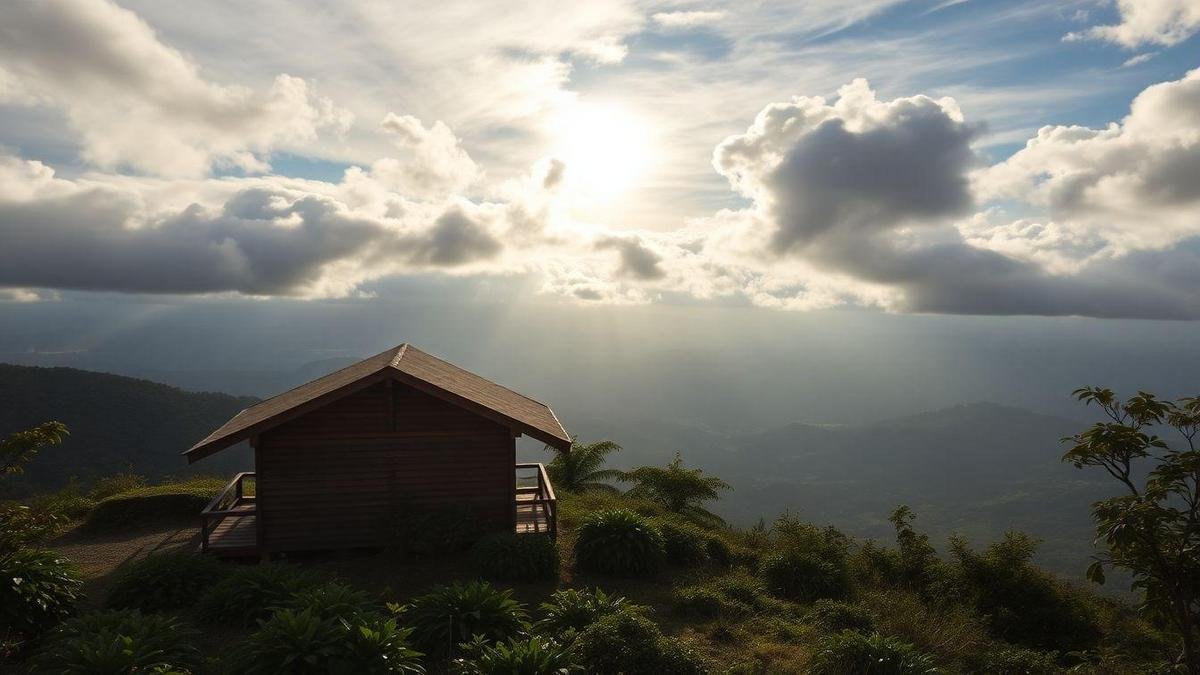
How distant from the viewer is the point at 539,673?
7.56 m

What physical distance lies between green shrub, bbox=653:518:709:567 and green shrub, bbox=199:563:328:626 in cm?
797

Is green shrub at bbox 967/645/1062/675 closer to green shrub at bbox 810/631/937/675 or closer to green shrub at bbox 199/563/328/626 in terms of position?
green shrub at bbox 810/631/937/675

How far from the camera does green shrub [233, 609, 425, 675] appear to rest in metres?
7.54

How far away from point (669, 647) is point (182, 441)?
7879 centimetres

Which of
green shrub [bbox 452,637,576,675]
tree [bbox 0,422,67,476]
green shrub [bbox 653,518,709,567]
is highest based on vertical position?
tree [bbox 0,422,67,476]

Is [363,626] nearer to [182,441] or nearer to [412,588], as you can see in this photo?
[412,588]

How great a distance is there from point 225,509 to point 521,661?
41.5 ft

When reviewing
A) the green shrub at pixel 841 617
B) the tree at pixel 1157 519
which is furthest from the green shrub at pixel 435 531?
the tree at pixel 1157 519

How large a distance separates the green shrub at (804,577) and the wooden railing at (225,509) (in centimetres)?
1202

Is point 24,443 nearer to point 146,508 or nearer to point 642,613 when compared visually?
point 642,613

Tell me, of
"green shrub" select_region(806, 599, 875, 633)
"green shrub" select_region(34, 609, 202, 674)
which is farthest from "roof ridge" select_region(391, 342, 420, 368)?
"green shrub" select_region(806, 599, 875, 633)

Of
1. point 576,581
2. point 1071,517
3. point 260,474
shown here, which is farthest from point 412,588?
point 1071,517

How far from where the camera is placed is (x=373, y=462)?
1453 cm

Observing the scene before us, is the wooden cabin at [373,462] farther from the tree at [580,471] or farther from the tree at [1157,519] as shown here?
the tree at [580,471]
